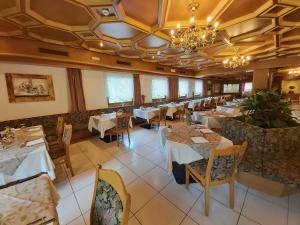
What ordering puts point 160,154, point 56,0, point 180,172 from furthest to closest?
1. point 160,154
2. point 180,172
3. point 56,0

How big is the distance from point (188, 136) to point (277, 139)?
1.24 meters

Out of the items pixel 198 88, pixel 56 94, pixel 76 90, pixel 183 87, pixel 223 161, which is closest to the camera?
pixel 223 161

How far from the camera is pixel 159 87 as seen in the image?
768 cm

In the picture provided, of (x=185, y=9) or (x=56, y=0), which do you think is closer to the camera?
(x=56, y=0)

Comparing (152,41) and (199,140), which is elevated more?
(152,41)

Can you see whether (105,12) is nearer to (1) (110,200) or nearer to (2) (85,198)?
(1) (110,200)

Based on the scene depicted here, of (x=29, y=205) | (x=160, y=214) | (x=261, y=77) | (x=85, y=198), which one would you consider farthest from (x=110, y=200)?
(x=261, y=77)

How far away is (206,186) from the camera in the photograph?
59.0 inches

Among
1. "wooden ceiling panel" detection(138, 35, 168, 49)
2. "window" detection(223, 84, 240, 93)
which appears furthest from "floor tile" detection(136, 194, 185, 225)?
"window" detection(223, 84, 240, 93)

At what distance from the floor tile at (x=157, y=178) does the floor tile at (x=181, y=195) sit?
0.31 feet

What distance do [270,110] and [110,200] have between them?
8.37ft

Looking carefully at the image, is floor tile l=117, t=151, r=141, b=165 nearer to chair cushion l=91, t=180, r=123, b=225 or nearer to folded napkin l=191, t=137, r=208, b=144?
folded napkin l=191, t=137, r=208, b=144

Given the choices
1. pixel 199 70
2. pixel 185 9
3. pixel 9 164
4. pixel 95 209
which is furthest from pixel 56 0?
pixel 199 70

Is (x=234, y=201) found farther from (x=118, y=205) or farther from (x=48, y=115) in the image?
(x=48, y=115)
